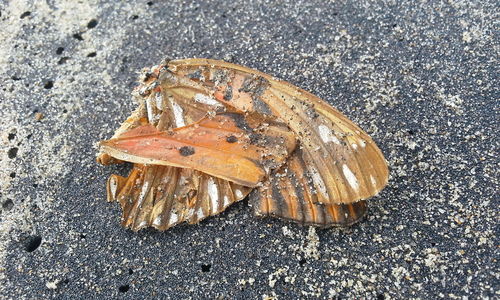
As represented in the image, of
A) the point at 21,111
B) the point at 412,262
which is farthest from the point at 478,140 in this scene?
the point at 21,111

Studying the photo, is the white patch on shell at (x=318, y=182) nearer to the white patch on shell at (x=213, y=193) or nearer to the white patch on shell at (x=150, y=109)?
the white patch on shell at (x=213, y=193)

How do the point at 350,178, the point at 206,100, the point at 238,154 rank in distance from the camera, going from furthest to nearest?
the point at 206,100
the point at 238,154
the point at 350,178

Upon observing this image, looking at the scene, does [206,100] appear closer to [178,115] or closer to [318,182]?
[178,115]

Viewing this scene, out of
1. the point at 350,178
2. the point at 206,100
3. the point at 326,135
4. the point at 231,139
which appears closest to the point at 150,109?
the point at 206,100

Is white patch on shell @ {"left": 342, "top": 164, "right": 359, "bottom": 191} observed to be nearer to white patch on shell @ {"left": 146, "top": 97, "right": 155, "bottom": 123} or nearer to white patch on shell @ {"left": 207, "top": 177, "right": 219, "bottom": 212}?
white patch on shell @ {"left": 207, "top": 177, "right": 219, "bottom": 212}

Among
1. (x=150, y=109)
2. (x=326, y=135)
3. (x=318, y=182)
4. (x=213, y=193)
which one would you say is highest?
(x=326, y=135)

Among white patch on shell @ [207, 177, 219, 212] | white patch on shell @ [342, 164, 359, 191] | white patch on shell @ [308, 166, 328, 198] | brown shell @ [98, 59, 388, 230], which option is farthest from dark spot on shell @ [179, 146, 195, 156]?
white patch on shell @ [342, 164, 359, 191]

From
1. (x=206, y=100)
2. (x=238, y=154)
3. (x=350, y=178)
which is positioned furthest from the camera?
(x=206, y=100)
